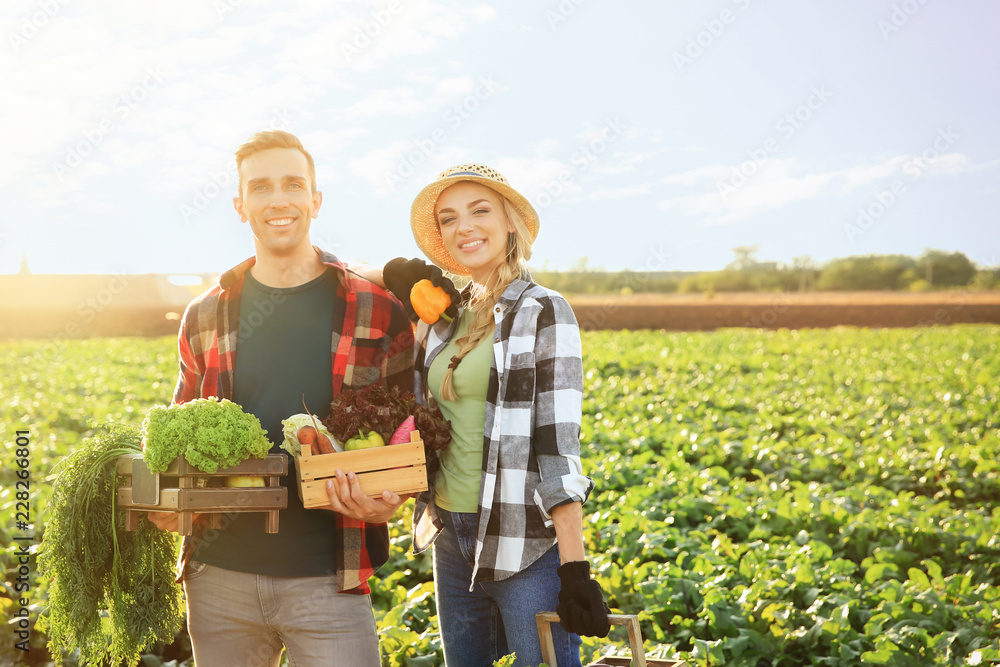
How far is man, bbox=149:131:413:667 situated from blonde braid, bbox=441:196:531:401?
34 cm

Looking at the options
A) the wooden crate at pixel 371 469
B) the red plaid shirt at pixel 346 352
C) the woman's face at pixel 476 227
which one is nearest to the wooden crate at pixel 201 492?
the wooden crate at pixel 371 469

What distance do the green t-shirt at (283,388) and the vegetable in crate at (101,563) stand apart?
0.72ft

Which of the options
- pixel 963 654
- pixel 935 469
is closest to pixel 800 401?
pixel 935 469

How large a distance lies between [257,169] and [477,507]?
1.33 meters

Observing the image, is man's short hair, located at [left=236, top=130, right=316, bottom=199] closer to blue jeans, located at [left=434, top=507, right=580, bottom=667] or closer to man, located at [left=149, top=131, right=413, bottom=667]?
man, located at [left=149, top=131, right=413, bottom=667]

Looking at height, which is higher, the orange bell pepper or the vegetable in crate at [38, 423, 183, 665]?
the orange bell pepper

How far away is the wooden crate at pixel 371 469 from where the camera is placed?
2277 mm

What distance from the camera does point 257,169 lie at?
2619 mm

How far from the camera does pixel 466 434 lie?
8.14ft

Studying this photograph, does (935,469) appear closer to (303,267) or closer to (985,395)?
(985,395)

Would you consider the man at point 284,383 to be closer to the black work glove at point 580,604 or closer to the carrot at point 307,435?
the carrot at point 307,435

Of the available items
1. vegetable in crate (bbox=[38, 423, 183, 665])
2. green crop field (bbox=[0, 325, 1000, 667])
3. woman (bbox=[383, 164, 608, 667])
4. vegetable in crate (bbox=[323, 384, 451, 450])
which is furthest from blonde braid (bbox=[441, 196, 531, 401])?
green crop field (bbox=[0, 325, 1000, 667])

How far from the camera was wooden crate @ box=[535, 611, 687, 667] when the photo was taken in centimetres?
214

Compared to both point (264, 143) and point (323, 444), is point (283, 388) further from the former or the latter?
point (264, 143)
